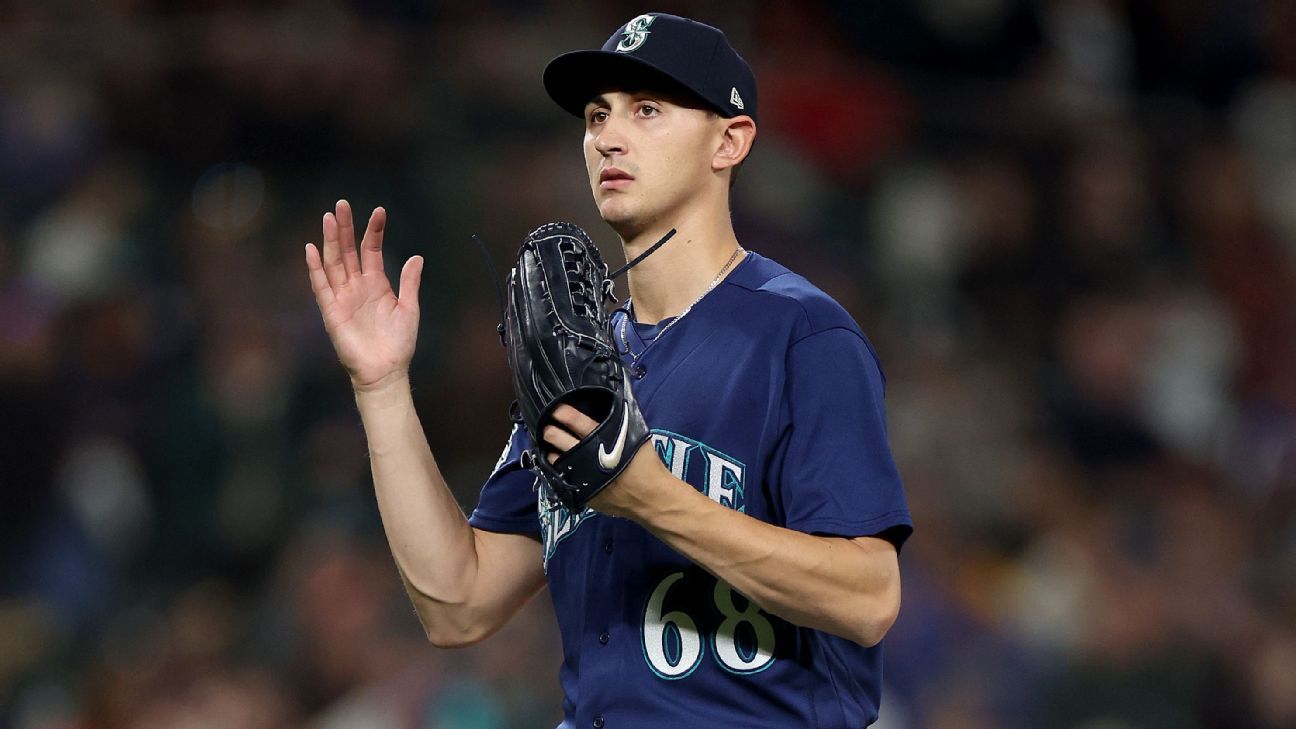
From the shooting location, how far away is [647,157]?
8.46ft

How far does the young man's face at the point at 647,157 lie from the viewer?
258 centimetres

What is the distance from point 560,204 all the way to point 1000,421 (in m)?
2.06

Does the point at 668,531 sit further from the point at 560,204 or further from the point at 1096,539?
the point at 1096,539

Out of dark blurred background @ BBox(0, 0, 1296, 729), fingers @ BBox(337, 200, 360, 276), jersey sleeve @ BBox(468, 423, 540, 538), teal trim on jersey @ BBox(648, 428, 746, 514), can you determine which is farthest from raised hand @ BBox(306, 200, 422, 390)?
dark blurred background @ BBox(0, 0, 1296, 729)

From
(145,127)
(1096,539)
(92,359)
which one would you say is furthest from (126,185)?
(1096,539)

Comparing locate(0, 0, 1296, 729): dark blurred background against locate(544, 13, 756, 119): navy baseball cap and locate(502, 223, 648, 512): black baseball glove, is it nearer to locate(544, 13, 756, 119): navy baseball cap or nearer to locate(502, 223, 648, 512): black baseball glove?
locate(544, 13, 756, 119): navy baseball cap

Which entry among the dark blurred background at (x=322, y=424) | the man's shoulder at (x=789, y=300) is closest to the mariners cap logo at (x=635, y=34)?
the man's shoulder at (x=789, y=300)

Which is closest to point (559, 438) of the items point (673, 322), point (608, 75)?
→ point (673, 322)

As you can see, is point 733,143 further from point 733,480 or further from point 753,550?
point 753,550

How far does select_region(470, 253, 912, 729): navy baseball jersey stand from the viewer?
93.3 inches

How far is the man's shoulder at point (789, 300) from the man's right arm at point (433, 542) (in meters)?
0.61

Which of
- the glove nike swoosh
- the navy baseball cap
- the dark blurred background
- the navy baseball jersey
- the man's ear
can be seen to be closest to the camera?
the glove nike swoosh

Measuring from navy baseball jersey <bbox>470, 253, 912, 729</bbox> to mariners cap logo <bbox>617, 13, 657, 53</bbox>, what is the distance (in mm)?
446

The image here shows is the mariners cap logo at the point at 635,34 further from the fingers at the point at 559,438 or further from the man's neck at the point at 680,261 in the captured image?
the fingers at the point at 559,438
